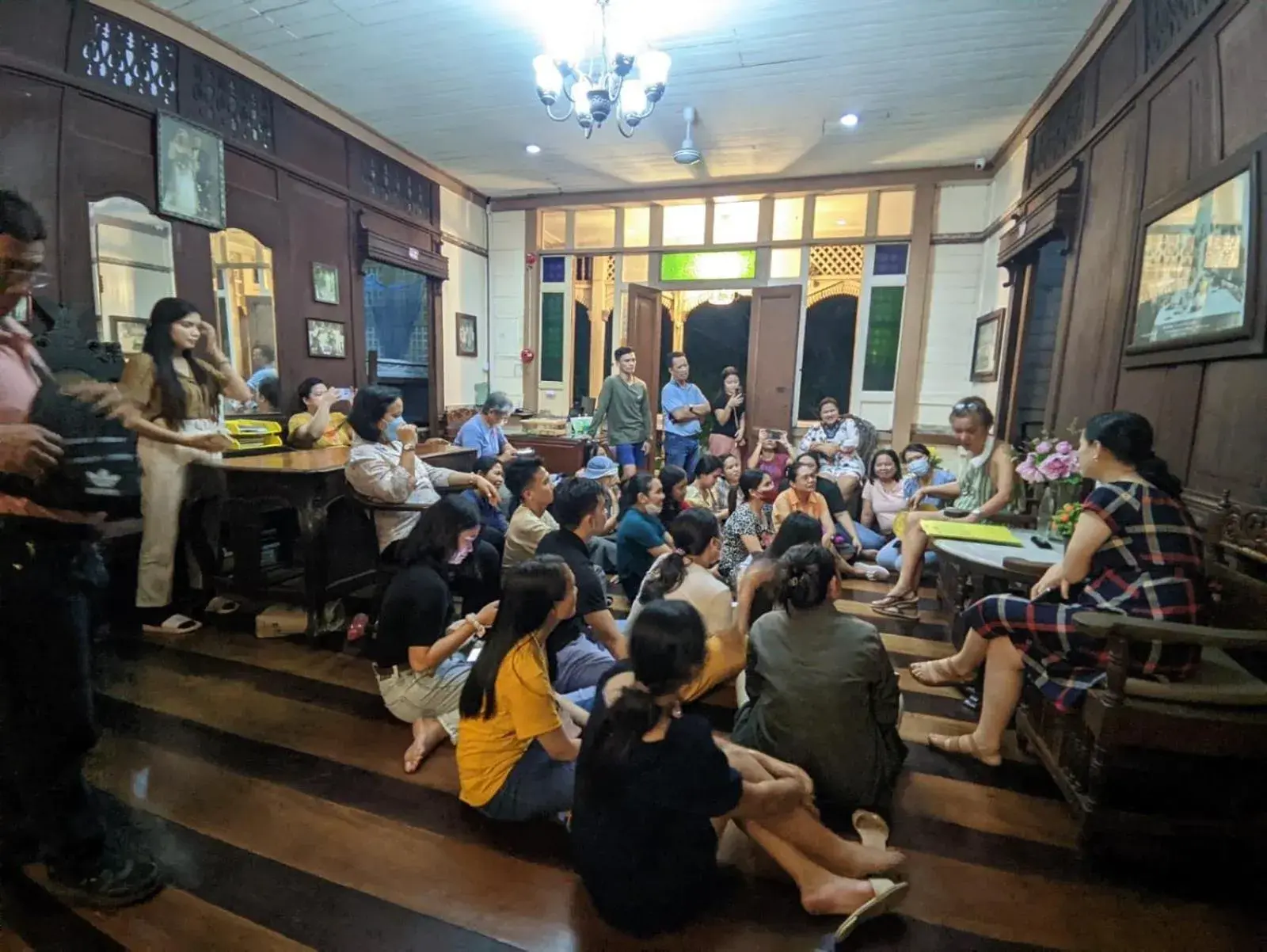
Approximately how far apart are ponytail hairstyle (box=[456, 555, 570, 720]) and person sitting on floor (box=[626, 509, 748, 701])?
680mm

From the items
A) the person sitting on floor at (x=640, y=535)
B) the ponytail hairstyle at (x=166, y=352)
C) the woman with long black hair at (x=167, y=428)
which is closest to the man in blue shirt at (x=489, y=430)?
the person sitting on floor at (x=640, y=535)

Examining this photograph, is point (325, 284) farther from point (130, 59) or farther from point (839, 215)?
point (839, 215)

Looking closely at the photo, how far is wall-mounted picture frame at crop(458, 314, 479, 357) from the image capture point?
6.79m

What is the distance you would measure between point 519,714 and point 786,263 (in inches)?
234

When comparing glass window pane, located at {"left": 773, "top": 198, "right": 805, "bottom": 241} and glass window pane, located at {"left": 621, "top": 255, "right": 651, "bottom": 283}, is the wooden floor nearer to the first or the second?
glass window pane, located at {"left": 773, "top": 198, "right": 805, "bottom": 241}

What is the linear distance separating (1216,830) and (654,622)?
1620 millimetres

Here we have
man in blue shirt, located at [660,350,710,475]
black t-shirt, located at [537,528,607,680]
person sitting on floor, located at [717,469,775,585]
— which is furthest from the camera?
man in blue shirt, located at [660,350,710,475]

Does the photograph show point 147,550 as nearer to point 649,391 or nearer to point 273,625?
point 273,625

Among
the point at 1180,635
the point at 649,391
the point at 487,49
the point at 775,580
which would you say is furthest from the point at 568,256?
the point at 1180,635

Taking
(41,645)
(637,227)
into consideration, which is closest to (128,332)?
(41,645)

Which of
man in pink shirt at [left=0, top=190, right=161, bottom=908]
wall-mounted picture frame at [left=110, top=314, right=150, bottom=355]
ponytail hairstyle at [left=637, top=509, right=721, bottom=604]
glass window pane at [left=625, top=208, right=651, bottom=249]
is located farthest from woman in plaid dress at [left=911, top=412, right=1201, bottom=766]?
glass window pane at [left=625, top=208, right=651, bottom=249]

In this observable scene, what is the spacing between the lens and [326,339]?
4.91m

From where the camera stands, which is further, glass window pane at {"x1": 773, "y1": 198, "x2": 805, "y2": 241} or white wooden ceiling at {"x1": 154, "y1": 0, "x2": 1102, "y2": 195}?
glass window pane at {"x1": 773, "y1": 198, "x2": 805, "y2": 241}

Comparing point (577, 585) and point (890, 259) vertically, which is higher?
point (890, 259)
